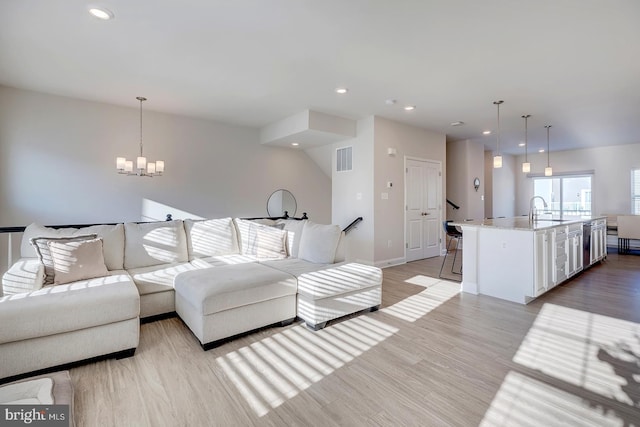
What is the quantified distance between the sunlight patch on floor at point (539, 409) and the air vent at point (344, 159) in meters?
4.24

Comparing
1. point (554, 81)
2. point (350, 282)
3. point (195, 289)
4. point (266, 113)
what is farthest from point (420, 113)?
point (195, 289)

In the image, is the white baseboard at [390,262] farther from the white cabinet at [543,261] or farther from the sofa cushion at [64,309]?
the sofa cushion at [64,309]

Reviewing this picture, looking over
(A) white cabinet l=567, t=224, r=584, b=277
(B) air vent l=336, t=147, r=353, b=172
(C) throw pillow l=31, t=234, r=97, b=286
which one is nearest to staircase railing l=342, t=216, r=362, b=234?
(B) air vent l=336, t=147, r=353, b=172

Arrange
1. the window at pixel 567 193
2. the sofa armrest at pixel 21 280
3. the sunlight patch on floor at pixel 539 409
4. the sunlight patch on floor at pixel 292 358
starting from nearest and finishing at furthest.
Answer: the sunlight patch on floor at pixel 539 409 → the sunlight patch on floor at pixel 292 358 → the sofa armrest at pixel 21 280 → the window at pixel 567 193

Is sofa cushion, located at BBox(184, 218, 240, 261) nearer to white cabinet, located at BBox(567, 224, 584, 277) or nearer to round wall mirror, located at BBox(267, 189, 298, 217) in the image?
round wall mirror, located at BBox(267, 189, 298, 217)

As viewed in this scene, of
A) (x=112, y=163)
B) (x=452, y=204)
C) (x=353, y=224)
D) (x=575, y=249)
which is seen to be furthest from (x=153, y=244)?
(x=452, y=204)

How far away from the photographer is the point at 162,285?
3023mm

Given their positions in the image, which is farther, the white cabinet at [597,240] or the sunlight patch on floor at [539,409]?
the white cabinet at [597,240]

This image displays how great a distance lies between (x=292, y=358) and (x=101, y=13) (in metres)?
3.01

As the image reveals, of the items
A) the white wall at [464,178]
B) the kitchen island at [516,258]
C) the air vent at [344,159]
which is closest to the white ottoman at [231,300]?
the kitchen island at [516,258]

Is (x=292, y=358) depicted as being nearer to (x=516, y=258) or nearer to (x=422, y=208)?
(x=516, y=258)

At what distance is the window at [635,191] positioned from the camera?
7.38 m

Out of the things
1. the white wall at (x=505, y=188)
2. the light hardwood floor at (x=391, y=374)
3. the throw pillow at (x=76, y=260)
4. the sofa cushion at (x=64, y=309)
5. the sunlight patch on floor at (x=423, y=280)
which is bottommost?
the light hardwood floor at (x=391, y=374)

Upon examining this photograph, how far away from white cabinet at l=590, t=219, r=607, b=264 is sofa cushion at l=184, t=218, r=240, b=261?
19.3 ft
